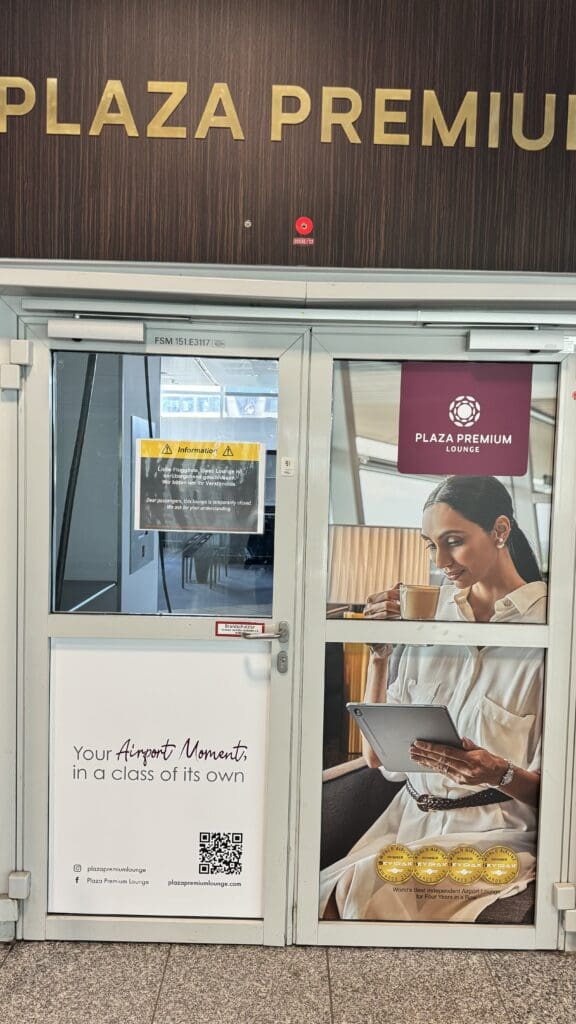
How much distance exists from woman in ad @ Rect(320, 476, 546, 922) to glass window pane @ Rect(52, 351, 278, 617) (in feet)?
1.79

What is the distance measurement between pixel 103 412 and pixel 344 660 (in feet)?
3.93

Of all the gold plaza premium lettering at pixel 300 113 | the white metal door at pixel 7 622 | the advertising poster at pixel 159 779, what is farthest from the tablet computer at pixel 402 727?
the gold plaza premium lettering at pixel 300 113

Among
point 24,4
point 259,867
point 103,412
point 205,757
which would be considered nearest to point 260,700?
point 205,757

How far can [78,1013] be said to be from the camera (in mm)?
2301

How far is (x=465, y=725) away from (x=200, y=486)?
1.25 meters

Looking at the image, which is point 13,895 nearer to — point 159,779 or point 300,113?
point 159,779

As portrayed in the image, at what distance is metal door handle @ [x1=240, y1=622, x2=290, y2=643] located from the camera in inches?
102

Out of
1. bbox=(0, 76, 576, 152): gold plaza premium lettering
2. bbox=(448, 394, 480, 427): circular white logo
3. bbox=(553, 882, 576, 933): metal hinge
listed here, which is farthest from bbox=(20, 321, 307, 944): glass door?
bbox=(553, 882, 576, 933): metal hinge

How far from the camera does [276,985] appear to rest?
96.0 inches

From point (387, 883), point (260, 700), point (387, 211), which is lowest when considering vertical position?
point (387, 883)

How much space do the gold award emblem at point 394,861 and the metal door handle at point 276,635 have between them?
0.83 metres

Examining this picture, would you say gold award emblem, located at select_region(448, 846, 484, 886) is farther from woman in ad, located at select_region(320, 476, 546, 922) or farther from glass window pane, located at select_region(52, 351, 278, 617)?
glass window pane, located at select_region(52, 351, 278, 617)

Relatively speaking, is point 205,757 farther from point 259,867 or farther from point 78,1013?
point 78,1013

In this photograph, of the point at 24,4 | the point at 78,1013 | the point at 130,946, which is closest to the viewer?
the point at 78,1013
